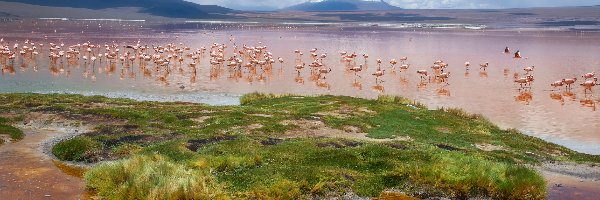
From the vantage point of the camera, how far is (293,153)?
18047 mm

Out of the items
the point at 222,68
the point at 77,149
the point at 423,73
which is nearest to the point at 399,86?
the point at 423,73

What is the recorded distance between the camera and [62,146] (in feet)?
61.5

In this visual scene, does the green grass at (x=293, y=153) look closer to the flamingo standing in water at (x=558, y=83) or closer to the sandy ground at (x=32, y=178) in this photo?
the sandy ground at (x=32, y=178)

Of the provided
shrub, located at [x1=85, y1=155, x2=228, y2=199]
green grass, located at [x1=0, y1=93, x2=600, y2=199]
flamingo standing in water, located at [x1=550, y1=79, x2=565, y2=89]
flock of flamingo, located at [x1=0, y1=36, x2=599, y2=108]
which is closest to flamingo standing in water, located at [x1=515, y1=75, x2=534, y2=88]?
flock of flamingo, located at [x1=0, y1=36, x2=599, y2=108]

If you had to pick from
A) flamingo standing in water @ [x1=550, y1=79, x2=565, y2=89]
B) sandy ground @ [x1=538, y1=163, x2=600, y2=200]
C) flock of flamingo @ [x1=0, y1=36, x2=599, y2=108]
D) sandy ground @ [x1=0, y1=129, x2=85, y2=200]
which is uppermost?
flock of flamingo @ [x1=0, y1=36, x2=599, y2=108]

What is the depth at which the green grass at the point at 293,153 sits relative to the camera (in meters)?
15.1

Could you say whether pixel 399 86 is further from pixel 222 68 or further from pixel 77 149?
pixel 77 149

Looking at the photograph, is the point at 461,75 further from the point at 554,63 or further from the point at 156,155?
the point at 156,155

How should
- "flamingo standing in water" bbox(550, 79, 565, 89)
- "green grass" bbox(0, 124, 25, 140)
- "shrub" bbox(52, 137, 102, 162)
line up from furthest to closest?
"flamingo standing in water" bbox(550, 79, 565, 89), "green grass" bbox(0, 124, 25, 140), "shrub" bbox(52, 137, 102, 162)

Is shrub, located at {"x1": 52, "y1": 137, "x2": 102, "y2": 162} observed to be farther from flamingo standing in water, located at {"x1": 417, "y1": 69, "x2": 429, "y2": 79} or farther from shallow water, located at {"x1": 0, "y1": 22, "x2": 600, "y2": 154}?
flamingo standing in water, located at {"x1": 417, "y1": 69, "x2": 429, "y2": 79}

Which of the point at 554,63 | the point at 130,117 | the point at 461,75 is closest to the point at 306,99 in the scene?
the point at 130,117

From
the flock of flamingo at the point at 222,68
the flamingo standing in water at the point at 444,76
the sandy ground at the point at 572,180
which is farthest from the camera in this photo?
the flock of flamingo at the point at 222,68

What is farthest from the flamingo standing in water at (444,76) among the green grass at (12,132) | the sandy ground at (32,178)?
the sandy ground at (32,178)

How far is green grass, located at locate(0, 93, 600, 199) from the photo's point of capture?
15078mm
